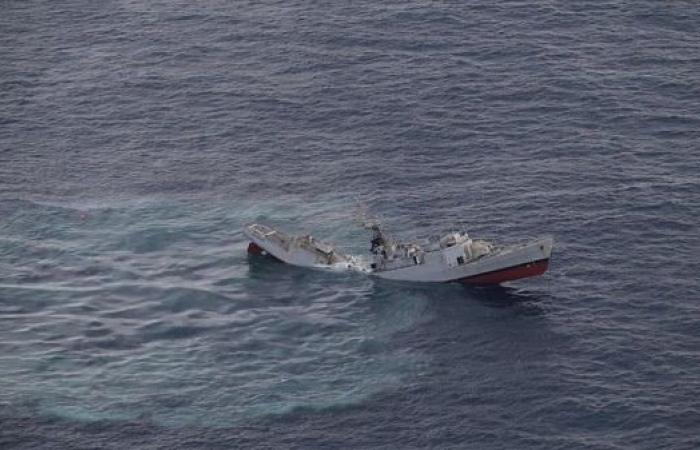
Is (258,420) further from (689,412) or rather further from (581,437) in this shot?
(689,412)

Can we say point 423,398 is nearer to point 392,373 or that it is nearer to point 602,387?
point 392,373

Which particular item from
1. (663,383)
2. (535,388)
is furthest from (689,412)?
(535,388)

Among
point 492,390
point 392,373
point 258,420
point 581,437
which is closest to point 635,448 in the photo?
point 581,437

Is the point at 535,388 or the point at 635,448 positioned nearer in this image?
the point at 635,448

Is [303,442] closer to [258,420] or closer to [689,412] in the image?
[258,420]

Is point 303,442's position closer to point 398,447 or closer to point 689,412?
point 398,447

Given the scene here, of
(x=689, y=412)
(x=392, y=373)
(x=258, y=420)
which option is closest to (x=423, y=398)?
(x=392, y=373)

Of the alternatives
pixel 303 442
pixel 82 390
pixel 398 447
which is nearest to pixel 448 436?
pixel 398 447

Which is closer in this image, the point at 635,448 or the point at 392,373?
the point at 635,448
